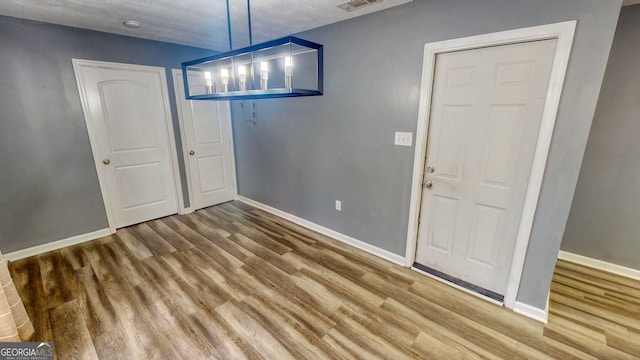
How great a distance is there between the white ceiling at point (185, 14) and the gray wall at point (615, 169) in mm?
1975

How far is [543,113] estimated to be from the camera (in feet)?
5.66

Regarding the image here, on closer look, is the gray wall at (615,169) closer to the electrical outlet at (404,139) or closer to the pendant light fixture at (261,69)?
the electrical outlet at (404,139)

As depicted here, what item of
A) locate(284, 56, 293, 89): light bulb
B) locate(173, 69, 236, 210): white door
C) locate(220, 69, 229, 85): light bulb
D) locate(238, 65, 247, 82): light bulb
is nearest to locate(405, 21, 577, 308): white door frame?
locate(284, 56, 293, 89): light bulb

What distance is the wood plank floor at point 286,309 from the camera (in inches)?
67.1

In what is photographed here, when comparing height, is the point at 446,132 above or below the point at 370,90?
below

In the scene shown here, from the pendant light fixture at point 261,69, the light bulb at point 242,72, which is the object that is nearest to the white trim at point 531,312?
the pendant light fixture at point 261,69

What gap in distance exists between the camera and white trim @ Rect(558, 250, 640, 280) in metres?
2.42

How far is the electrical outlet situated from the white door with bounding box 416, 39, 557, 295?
0.53 feet

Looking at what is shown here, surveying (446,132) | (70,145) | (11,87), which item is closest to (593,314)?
(446,132)

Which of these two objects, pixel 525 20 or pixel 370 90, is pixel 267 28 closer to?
pixel 370 90

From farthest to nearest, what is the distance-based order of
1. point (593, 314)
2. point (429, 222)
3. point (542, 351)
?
1. point (429, 222)
2. point (593, 314)
3. point (542, 351)

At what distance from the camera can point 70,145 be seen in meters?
2.89

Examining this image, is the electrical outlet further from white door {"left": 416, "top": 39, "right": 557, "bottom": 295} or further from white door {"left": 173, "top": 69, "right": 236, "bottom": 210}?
white door {"left": 173, "top": 69, "right": 236, "bottom": 210}

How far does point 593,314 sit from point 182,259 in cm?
360
